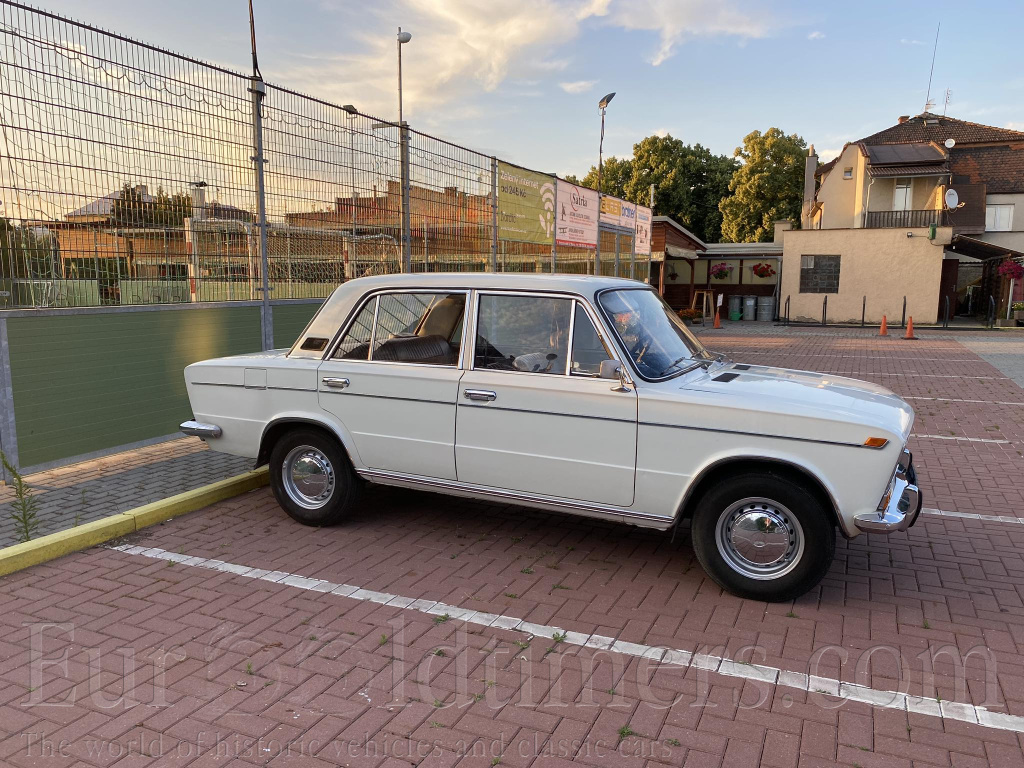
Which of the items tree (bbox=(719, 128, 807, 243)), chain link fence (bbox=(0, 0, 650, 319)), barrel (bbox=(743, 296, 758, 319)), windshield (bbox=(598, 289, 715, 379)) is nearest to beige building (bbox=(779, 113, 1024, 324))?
barrel (bbox=(743, 296, 758, 319))

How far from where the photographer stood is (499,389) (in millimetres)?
4484

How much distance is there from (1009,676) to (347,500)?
389cm

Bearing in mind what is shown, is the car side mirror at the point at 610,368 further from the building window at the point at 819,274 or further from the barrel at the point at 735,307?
the barrel at the point at 735,307

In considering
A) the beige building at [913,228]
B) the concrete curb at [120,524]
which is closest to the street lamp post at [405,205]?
the concrete curb at [120,524]

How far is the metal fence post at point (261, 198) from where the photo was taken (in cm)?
745

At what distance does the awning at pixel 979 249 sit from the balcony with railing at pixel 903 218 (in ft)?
5.53

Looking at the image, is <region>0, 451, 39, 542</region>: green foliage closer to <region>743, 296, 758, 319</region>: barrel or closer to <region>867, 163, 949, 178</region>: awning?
<region>743, 296, 758, 319</region>: barrel

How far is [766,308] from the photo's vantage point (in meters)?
32.1

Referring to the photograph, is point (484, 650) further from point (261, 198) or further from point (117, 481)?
point (261, 198)

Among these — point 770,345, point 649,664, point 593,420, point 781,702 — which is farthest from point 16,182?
point 770,345

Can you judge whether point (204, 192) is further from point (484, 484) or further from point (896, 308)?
point (896, 308)

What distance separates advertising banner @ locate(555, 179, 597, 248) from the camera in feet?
48.2

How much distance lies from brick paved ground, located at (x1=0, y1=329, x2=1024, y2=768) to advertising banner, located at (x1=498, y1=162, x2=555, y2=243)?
7735 millimetres

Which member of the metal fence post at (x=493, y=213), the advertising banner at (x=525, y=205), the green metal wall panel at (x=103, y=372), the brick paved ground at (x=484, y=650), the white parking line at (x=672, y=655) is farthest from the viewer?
the advertising banner at (x=525, y=205)
